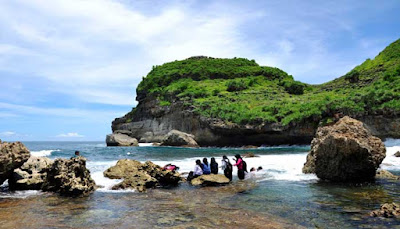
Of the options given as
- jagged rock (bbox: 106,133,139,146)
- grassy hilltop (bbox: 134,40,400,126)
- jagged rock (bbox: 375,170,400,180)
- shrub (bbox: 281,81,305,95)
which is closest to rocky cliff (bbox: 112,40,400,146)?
grassy hilltop (bbox: 134,40,400,126)

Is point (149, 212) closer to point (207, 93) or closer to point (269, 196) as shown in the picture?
point (269, 196)

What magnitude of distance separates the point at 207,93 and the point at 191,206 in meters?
60.8

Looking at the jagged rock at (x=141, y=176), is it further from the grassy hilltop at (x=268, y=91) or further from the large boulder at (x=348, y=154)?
the grassy hilltop at (x=268, y=91)

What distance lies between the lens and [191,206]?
35.7 ft

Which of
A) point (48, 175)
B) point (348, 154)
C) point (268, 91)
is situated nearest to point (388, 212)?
point (348, 154)

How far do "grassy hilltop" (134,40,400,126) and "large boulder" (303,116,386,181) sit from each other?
2865 centimetres

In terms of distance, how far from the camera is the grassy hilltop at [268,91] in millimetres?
45400

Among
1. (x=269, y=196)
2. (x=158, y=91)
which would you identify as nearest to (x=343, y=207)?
(x=269, y=196)

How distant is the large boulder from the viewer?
15.3 m

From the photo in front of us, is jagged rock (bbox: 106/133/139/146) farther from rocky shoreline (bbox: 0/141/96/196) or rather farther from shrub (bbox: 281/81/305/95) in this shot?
rocky shoreline (bbox: 0/141/96/196)

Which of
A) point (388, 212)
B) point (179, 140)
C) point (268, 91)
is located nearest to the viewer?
point (388, 212)

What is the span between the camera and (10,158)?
14430mm

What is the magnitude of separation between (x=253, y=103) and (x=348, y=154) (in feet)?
154

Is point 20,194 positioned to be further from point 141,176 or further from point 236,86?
point 236,86
